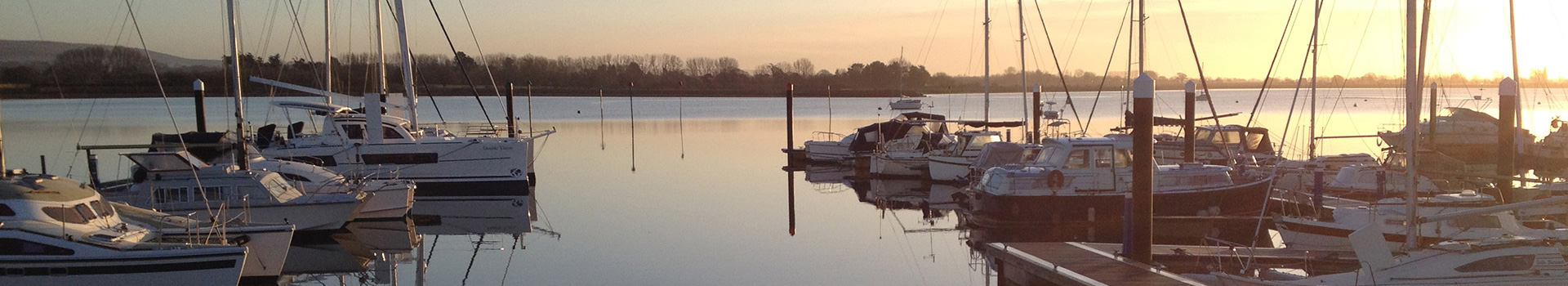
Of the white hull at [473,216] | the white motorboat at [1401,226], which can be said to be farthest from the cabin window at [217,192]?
the white motorboat at [1401,226]

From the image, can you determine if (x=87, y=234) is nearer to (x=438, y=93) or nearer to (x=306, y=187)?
(x=306, y=187)

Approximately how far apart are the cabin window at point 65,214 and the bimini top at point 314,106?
45.1 feet

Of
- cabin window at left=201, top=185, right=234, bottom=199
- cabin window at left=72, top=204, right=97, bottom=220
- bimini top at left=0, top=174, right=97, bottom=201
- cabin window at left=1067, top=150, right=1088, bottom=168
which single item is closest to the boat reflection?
cabin window at left=201, top=185, right=234, bottom=199

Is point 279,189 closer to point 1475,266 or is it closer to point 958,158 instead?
point 958,158

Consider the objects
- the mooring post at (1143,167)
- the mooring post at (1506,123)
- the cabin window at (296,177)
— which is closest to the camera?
the mooring post at (1143,167)

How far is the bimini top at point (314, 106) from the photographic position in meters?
28.2

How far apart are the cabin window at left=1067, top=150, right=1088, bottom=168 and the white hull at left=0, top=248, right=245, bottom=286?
14.3 metres

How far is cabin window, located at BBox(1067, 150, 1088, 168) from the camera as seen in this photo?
22.2 metres

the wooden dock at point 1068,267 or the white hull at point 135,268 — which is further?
the white hull at point 135,268

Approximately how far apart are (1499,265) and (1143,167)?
3.81 m

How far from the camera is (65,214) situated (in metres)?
14.3

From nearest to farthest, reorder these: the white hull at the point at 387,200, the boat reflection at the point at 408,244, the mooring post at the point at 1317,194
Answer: the boat reflection at the point at 408,244
the mooring post at the point at 1317,194
the white hull at the point at 387,200

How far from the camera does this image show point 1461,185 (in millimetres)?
23344

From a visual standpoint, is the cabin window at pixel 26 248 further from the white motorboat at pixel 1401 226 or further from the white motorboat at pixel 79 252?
the white motorboat at pixel 1401 226
